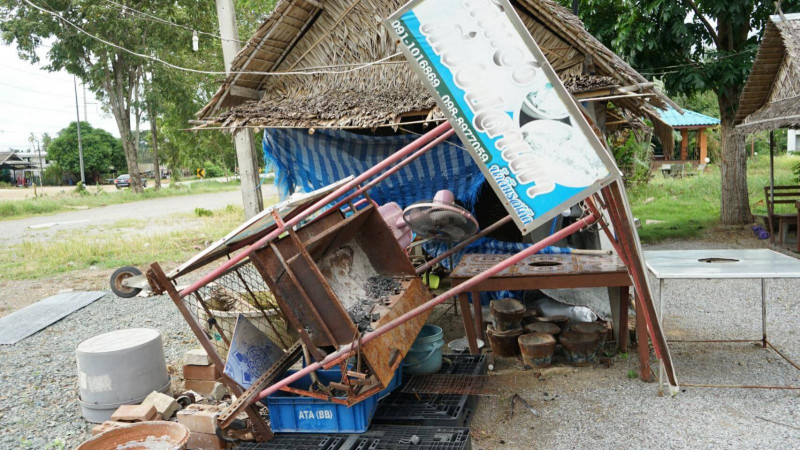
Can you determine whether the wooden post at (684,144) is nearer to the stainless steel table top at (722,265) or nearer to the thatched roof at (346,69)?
the thatched roof at (346,69)

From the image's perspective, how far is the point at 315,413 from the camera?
443 centimetres

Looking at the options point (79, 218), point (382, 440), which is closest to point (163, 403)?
point (382, 440)

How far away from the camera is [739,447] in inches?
166

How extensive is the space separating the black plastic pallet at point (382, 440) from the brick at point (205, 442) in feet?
0.99

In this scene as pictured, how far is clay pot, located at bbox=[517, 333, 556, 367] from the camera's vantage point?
5.83 meters

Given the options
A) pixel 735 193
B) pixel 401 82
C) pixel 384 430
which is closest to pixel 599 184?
pixel 384 430

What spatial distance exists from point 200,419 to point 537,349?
3.16 meters

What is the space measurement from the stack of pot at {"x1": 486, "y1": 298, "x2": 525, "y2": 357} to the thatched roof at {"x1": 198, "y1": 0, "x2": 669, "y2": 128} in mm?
2201

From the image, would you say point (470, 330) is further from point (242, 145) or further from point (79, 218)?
point (79, 218)

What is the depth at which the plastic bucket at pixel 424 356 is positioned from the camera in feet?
17.3

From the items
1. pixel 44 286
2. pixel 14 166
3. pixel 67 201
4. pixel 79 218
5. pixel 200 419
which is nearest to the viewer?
pixel 200 419

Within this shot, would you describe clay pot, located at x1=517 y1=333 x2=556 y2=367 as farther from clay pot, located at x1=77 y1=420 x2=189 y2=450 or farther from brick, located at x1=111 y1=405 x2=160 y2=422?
brick, located at x1=111 y1=405 x2=160 y2=422

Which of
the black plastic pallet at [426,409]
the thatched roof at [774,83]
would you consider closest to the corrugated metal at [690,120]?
the thatched roof at [774,83]

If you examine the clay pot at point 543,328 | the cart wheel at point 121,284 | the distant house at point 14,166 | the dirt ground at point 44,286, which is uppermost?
the distant house at point 14,166
